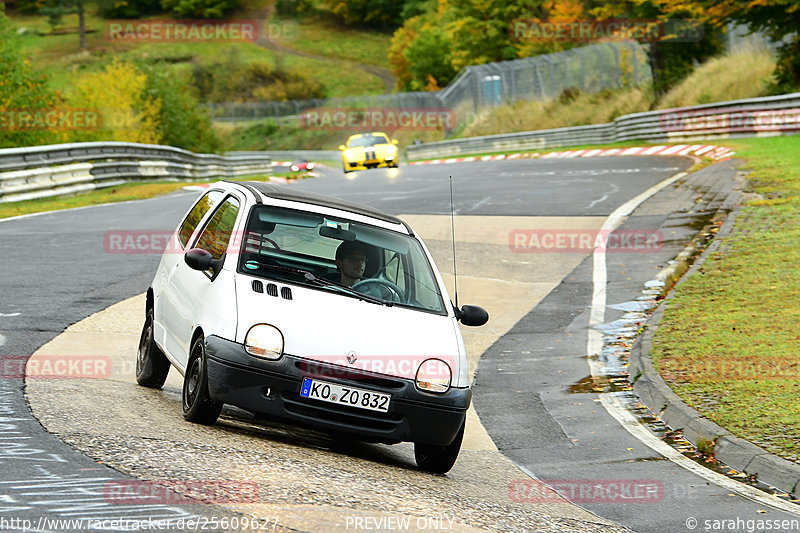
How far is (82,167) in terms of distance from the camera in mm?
26156

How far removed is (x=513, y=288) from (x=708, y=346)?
15.4 feet

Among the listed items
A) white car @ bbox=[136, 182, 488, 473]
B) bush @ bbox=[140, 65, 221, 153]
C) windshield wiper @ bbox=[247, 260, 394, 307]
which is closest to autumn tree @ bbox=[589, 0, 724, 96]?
bush @ bbox=[140, 65, 221, 153]

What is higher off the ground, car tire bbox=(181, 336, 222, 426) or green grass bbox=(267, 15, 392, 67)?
green grass bbox=(267, 15, 392, 67)

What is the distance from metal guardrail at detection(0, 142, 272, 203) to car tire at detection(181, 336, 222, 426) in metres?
16.2

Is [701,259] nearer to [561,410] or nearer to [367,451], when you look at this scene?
[561,410]

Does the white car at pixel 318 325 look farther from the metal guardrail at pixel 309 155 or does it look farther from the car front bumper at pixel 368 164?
the metal guardrail at pixel 309 155

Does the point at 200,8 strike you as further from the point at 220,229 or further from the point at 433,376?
the point at 433,376

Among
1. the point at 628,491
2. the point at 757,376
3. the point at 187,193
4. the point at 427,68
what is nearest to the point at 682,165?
the point at 187,193

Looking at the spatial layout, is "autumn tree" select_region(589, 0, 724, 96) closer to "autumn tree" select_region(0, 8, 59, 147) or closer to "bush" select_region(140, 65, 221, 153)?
"bush" select_region(140, 65, 221, 153)

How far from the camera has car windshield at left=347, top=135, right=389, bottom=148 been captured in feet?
132

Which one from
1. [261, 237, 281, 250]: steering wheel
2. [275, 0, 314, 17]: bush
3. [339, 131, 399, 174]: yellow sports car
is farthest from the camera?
[275, 0, 314, 17]: bush

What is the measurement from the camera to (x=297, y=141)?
102m

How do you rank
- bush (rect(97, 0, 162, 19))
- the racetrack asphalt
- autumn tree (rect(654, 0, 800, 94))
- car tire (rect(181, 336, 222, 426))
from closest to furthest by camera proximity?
1. car tire (rect(181, 336, 222, 426))
2. the racetrack asphalt
3. autumn tree (rect(654, 0, 800, 94))
4. bush (rect(97, 0, 162, 19))

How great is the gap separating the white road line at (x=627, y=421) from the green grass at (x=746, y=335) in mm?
476
